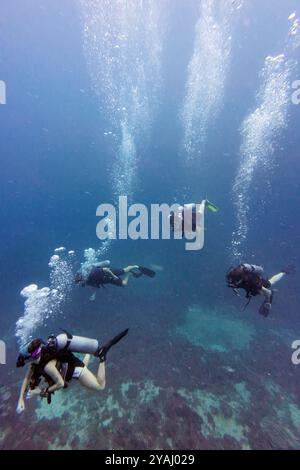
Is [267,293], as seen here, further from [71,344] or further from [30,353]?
[30,353]

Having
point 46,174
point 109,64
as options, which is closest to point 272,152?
point 109,64

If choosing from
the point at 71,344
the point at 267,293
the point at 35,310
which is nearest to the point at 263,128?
the point at 267,293

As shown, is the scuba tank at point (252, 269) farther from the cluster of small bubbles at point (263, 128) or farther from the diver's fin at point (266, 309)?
the cluster of small bubbles at point (263, 128)

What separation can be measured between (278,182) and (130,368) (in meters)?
24.2

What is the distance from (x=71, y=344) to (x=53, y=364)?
412 mm

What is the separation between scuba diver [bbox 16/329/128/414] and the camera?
388cm

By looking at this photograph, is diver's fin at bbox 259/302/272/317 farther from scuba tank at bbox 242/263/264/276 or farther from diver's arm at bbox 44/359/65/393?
diver's arm at bbox 44/359/65/393

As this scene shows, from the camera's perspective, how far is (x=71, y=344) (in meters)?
4.34

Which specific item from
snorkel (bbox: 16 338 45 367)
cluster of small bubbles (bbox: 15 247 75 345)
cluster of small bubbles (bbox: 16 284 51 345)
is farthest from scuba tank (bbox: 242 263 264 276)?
cluster of small bubbles (bbox: 16 284 51 345)

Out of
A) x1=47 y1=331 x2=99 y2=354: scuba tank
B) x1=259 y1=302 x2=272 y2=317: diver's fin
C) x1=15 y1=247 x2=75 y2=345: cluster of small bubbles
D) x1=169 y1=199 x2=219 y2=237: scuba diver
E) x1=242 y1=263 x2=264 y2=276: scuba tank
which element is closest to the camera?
x1=47 y1=331 x2=99 y2=354: scuba tank

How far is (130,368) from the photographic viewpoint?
879cm

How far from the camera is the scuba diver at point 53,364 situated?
388cm

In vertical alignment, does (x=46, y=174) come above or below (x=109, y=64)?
below

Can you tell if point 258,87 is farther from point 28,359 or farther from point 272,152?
point 28,359
